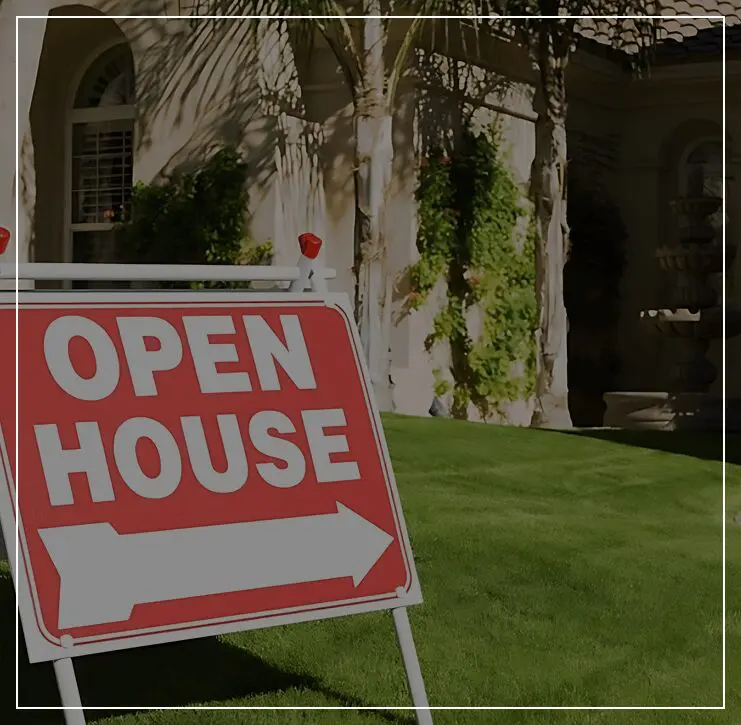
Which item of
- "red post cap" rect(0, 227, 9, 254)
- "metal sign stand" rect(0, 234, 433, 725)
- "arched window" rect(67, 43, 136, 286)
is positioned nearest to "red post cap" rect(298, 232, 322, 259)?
"metal sign stand" rect(0, 234, 433, 725)

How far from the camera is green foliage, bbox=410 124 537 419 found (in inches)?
505

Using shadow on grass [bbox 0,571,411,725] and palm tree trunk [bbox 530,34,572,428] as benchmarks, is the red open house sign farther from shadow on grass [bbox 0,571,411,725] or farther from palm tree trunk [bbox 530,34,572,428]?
palm tree trunk [bbox 530,34,572,428]

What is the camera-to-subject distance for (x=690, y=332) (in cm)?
1300

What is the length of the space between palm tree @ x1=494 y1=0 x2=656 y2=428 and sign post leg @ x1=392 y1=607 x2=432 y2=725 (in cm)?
936

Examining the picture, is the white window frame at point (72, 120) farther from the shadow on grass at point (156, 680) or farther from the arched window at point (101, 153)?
the shadow on grass at point (156, 680)

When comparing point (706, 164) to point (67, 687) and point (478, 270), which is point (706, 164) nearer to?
point (478, 270)

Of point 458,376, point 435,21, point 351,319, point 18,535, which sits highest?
point 435,21

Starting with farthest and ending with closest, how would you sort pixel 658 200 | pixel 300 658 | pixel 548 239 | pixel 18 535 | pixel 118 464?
pixel 658 200 < pixel 548 239 < pixel 300 658 < pixel 118 464 < pixel 18 535

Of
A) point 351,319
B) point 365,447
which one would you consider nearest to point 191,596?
point 365,447

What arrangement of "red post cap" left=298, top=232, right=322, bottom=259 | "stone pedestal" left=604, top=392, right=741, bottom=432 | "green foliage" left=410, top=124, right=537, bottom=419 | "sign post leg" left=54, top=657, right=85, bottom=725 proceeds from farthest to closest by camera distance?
"green foliage" left=410, top=124, right=537, bottom=419 → "stone pedestal" left=604, top=392, right=741, bottom=432 → "red post cap" left=298, top=232, right=322, bottom=259 → "sign post leg" left=54, top=657, right=85, bottom=725

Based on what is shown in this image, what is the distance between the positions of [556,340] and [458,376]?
3.49ft

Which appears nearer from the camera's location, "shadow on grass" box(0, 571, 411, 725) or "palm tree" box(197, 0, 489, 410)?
"shadow on grass" box(0, 571, 411, 725)

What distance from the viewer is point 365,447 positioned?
3379 mm

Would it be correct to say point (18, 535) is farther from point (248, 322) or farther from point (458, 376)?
point (458, 376)
